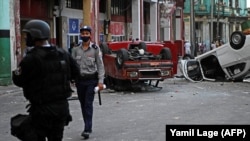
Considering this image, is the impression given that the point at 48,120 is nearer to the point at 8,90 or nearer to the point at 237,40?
the point at 8,90

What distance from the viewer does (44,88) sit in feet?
17.5

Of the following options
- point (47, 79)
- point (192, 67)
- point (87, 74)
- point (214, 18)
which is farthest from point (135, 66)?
point (214, 18)

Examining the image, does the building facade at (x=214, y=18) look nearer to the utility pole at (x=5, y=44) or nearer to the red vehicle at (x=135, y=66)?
the red vehicle at (x=135, y=66)

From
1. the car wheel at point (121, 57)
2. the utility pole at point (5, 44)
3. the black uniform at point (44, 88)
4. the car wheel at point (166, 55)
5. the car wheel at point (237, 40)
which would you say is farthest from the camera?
the car wheel at point (237, 40)

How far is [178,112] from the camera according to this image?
477 inches

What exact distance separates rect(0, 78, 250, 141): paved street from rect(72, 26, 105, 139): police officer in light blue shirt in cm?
43

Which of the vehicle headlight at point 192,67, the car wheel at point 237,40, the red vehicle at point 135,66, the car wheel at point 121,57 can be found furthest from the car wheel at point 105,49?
the car wheel at point 237,40

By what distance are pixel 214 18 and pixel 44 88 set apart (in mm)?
59135

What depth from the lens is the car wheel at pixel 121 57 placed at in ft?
56.0

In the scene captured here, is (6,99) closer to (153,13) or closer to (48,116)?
(48,116)

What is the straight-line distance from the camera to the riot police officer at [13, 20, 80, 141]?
17.4 ft

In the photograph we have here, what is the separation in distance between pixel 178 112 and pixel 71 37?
18.4 m

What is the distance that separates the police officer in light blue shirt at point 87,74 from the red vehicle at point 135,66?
305 inches

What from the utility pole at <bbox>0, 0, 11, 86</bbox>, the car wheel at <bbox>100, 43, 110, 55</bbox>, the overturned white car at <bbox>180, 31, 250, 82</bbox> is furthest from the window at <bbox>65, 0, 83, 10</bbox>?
the car wheel at <bbox>100, 43, 110, 55</bbox>
